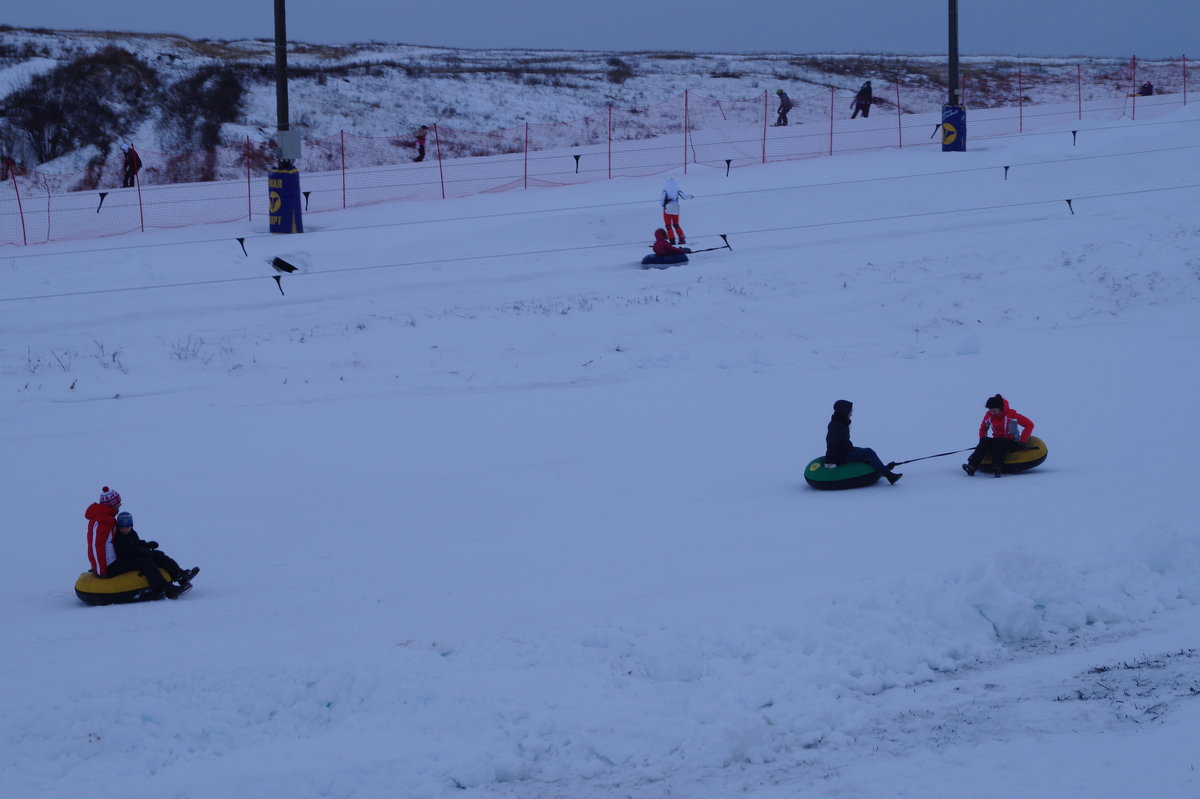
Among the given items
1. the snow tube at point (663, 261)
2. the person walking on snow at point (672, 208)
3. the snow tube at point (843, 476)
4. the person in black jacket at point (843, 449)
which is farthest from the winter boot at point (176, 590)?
the person walking on snow at point (672, 208)

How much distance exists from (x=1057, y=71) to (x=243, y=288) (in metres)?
59.0

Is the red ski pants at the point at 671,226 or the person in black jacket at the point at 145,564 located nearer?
the person in black jacket at the point at 145,564

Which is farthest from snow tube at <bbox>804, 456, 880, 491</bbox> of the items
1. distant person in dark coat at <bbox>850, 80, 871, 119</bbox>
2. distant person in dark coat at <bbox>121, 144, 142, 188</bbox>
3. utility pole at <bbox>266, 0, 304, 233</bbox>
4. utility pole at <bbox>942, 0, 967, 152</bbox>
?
distant person in dark coat at <bbox>850, 80, 871, 119</bbox>

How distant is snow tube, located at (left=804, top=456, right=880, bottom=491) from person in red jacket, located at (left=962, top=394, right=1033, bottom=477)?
1143 millimetres

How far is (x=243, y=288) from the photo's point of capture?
2117 centimetres

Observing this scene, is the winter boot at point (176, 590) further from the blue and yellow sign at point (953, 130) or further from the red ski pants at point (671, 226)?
the blue and yellow sign at point (953, 130)

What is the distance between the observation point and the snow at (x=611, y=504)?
636 centimetres

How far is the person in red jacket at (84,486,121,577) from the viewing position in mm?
9078

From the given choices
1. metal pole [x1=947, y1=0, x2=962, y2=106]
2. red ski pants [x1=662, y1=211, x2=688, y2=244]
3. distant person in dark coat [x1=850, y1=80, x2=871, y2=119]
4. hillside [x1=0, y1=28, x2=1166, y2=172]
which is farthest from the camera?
hillside [x1=0, y1=28, x2=1166, y2=172]

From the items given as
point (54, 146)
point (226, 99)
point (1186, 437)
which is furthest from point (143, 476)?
point (226, 99)

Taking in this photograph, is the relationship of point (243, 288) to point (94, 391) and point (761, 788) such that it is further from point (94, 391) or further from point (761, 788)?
point (761, 788)

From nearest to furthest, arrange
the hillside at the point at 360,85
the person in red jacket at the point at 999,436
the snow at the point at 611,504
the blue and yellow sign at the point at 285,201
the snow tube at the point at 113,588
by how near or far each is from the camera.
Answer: the snow at the point at 611,504 → the snow tube at the point at 113,588 → the person in red jacket at the point at 999,436 → the blue and yellow sign at the point at 285,201 → the hillside at the point at 360,85

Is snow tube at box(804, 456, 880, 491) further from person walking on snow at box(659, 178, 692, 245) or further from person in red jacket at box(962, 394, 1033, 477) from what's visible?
person walking on snow at box(659, 178, 692, 245)

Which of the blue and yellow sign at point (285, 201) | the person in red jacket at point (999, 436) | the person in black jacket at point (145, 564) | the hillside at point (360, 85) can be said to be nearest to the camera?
the person in black jacket at point (145, 564)
